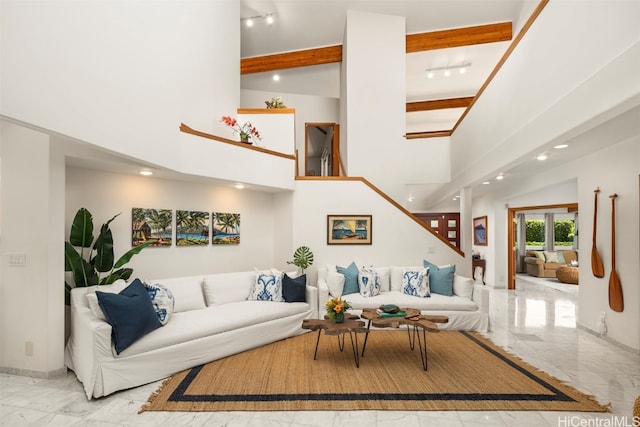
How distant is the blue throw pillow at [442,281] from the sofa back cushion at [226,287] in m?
2.74

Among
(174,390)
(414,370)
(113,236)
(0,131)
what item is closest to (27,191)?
(0,131)

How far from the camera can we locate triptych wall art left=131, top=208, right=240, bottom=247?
4.80 metres

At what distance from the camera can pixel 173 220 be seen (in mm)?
5199

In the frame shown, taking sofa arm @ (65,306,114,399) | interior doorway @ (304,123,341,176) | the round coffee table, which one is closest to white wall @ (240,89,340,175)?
interior doorway @ (304,123,341,176)

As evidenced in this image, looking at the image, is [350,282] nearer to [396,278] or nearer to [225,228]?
[396,278]

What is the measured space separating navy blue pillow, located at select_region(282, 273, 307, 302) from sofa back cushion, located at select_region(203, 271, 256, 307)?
48 cm

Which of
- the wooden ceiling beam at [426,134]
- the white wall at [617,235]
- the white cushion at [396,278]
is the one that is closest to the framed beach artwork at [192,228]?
the white cushion at [396,278]

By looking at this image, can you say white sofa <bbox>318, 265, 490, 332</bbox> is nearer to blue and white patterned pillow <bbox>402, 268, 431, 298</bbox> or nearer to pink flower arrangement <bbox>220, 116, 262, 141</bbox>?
blue and white patterned pillow <bbox>402, 268, 431, 298</bbox>

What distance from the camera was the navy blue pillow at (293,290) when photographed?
4910 mm

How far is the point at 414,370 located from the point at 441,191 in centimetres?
598

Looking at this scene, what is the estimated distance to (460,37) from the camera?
8.10 m

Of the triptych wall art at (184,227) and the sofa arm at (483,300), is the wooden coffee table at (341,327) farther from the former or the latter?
the triptych wall art at (184,227)

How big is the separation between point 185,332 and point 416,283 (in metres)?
3.33

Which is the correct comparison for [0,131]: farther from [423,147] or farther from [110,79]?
[423,147]
